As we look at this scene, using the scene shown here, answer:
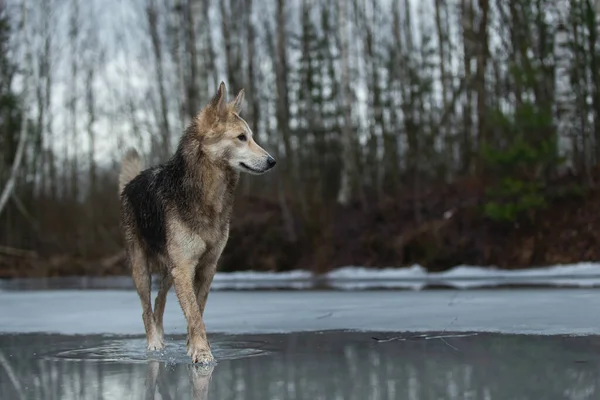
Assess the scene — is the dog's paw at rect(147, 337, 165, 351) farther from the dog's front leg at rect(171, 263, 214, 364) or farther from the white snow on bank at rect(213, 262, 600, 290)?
the white snow on bank at rect(213, 262, 600, 290)

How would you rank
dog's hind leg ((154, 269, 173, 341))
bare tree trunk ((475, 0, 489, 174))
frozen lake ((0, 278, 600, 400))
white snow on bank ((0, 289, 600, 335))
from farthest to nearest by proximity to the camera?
1. bare tree trunk ((475, 0, 489, 174))
2. white snow on bank ((0, 289, 600, 335))
3. dog's hind leg ((154, 269, 173, 341))
4. frozen lake ((0, 278, 600, 400))

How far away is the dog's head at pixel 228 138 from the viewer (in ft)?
25.7

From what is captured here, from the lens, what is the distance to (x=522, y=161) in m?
19.5

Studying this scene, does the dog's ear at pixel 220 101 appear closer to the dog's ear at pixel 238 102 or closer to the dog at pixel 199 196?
the dog at pixel 199 196

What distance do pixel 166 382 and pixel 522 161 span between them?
14.8 metres

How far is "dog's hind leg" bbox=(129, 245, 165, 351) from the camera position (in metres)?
8.38

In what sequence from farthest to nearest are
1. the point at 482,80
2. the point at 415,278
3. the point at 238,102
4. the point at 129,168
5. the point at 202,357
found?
1. the point at 482,80
2. the point at 415,278
3. the point at 129,168
4. the point at 238,102
5. the point at 202,357

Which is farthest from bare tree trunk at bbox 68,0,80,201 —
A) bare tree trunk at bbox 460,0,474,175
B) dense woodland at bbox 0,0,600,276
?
bare tree trunk at bbox 460,0,474,175

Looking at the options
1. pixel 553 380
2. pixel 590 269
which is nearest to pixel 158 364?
pixel 553 380

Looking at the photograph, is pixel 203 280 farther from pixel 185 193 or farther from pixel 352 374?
pixel 352 374

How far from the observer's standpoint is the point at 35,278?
26.8 meters

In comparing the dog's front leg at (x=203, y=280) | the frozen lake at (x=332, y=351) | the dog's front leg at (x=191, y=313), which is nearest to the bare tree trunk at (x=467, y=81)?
the frozen lake at (x=332, y=351)

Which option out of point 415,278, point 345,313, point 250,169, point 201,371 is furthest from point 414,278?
point 201,371

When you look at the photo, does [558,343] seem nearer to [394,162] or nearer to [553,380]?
[553,380]
